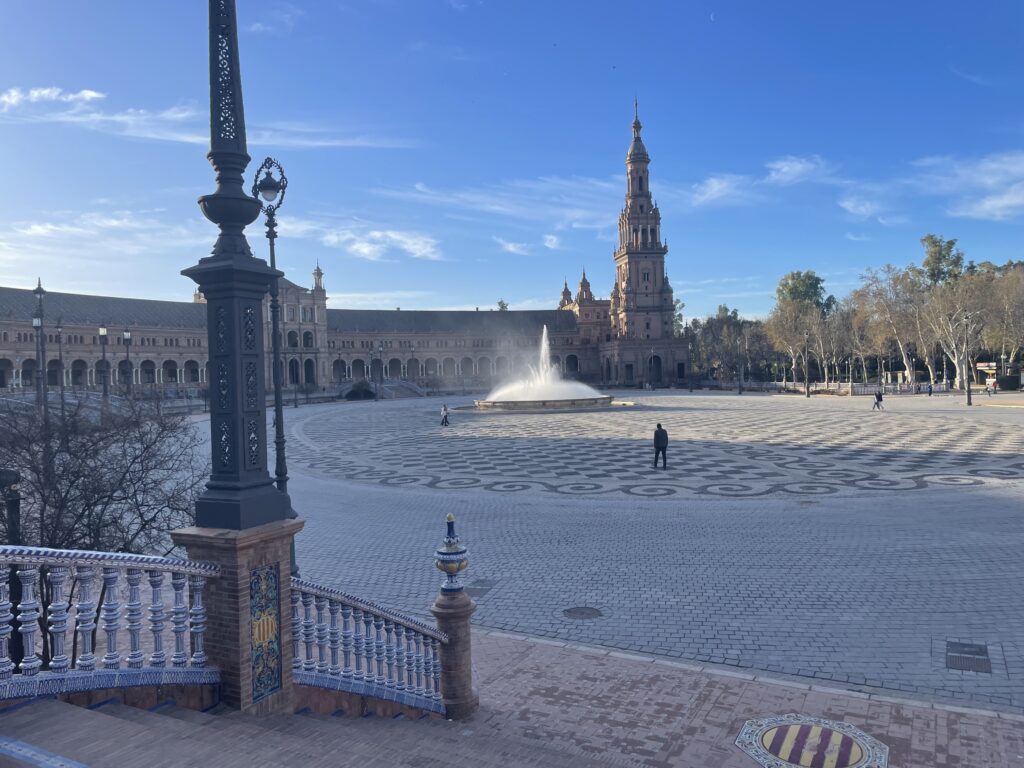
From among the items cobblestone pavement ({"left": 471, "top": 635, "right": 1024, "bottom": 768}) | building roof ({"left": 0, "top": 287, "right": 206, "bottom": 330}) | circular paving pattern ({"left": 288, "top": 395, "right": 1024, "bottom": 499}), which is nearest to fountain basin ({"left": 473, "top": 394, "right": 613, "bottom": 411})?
circular paving pattern ({"left": 288, "top": 395, "right": 1024, "bottom": 499})

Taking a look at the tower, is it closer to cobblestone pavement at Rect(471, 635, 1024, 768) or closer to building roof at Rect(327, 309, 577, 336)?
building roof at Rect(327, 309, 577, 336)

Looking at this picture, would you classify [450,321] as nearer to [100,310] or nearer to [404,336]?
[404,336]

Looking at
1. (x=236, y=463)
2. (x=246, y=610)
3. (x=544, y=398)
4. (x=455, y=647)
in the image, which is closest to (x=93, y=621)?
(x=246, y=610)

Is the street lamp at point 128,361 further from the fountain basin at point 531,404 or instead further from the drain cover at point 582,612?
the fountain basin at point 531,404

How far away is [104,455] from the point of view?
9.11m

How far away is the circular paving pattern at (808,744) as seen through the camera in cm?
555

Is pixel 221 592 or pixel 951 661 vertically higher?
pixel 221 592

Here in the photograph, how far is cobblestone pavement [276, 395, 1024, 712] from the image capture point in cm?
802

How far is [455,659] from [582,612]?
3.31 m

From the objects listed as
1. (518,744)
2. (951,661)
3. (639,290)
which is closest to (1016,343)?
(639,290)

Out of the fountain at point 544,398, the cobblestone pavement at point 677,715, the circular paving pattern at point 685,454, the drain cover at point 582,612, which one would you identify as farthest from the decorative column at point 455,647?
the fountain at point 544,398

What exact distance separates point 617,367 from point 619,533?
95778 mm

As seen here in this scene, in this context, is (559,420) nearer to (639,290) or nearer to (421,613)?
(421,613)

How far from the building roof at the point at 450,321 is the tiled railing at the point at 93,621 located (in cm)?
11020
